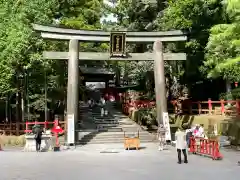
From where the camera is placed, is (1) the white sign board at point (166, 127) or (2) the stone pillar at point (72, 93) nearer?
(2) the stone pillar at point (72, 93)

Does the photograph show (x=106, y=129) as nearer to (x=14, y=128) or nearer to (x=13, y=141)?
(x=13, y=141)

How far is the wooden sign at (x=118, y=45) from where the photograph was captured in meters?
24.7

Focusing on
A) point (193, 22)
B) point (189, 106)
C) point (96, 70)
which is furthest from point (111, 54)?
point (96, 70)

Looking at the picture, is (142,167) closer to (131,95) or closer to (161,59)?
(161,59)

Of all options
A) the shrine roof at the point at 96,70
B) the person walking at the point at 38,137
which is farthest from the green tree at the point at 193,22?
the shrine roof at the point at 96,70

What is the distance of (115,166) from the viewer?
48.3 feet

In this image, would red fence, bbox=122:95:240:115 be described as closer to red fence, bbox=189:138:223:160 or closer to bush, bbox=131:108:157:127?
bush, bbox=131:108:157:127

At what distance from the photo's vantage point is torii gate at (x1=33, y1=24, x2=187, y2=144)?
23.6m

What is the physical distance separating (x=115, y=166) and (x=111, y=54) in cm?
1120

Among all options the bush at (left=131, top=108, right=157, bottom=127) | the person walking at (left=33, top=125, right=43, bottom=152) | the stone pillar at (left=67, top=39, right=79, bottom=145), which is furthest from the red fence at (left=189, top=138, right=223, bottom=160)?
the bush at (left=131, top=108, right=157, bottom=127)

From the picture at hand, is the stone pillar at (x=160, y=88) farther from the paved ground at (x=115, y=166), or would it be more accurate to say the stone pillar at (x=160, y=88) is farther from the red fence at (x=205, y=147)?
the red fence at (x=205, y=147)

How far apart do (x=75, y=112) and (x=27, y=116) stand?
9.67 m

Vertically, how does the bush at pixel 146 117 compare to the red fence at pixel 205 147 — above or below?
above

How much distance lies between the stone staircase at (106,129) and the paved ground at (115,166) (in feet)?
13.6
